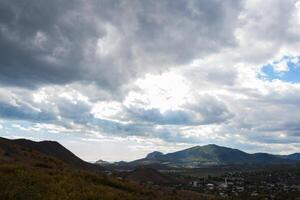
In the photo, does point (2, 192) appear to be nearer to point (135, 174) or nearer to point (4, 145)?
point (4, 145)

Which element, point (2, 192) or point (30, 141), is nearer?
point (2, 192)

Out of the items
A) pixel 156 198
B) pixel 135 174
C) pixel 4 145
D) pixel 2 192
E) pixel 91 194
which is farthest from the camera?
pixel 135 174

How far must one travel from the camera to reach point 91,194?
2570 centimetres

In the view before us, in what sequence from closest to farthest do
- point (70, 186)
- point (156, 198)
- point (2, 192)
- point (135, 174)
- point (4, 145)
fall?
point (2, 192), point (70, 186), point (156, 198), point (4, 145), point (135, 174)

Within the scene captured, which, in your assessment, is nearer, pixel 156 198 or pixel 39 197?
pixel 39 197

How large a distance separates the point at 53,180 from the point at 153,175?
13522 centimetres

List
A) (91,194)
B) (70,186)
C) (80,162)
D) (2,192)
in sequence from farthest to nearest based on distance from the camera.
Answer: (80,162)
(70,186)
(91,194)
(2,192)

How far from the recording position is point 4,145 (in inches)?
2186

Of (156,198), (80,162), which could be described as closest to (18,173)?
(156,198)

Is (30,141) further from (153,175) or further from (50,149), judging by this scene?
(153,175)

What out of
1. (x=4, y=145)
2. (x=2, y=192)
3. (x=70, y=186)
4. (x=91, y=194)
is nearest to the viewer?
(x=2, y=192)

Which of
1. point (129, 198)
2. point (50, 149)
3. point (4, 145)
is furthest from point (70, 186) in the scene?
point (50, 149)

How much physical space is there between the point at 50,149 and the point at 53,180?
120870 mm

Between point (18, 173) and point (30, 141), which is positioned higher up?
point (30, 141)
